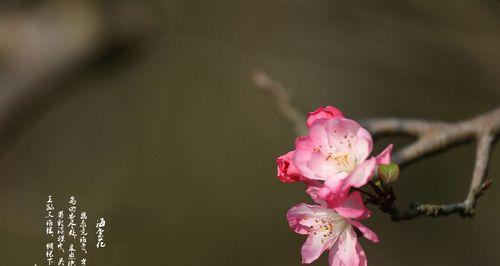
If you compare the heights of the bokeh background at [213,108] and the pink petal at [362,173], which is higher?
the bokeh background at [213,108]

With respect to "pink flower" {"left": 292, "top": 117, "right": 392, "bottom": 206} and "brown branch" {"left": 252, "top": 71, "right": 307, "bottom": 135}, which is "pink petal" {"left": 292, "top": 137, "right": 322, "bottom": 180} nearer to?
"pink flower" {"left": 292, "top": 117, "right": 392, "bottom": 206}

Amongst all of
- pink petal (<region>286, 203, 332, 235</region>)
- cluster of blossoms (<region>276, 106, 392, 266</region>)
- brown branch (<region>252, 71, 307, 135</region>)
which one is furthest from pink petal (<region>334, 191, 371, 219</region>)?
brown branch (<region>252, 71, 307, 135</region>)

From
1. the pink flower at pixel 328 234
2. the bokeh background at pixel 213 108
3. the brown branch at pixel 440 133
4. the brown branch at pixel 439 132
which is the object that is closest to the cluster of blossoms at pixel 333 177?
the pink flower at pixel 328 234

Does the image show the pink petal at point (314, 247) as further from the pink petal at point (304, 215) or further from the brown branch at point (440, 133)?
the brown branch at point (440, 133)

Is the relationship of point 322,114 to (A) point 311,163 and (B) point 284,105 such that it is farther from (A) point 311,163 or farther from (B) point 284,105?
(B) point 284,105

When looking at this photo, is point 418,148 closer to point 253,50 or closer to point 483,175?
point 483,175

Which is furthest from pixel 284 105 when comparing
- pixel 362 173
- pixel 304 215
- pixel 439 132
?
pixel 362 173
